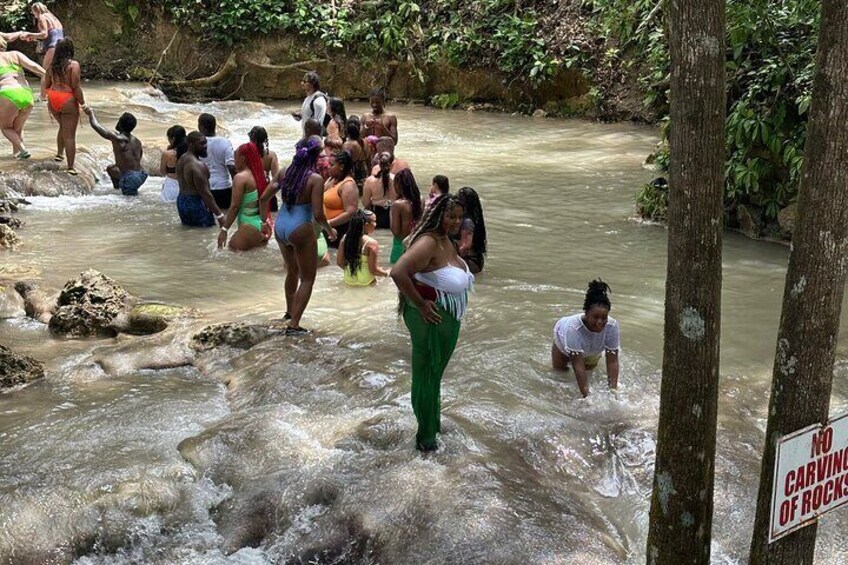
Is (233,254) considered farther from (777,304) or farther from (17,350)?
(777,304)

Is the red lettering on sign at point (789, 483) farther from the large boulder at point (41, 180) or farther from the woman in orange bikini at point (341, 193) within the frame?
the large boulder at point (41, 180)

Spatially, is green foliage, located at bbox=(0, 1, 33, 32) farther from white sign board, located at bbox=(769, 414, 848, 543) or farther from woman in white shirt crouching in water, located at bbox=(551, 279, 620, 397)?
white sign board, located at bbox=(769, 414, 848, 543)

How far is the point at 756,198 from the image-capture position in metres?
10.9

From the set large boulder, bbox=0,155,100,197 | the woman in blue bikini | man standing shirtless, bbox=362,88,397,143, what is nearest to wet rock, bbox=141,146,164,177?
large boulder, bbox=0,155,100,197

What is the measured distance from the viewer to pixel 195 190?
10820 millimetres

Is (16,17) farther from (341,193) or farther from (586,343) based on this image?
(586,343)

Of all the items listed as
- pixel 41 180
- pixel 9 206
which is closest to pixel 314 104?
pixel 41 180

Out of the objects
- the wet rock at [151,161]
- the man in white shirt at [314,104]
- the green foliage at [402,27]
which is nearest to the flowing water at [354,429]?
the man in white shirt at [314,104]

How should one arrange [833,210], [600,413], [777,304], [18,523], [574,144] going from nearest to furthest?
[833,210] < [18,523] < [600,413] < [777,304] < [574,144]

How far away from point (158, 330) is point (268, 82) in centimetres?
1662

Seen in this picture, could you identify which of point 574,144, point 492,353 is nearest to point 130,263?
point 492,353

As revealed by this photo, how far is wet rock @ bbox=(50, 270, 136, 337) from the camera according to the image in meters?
7.77

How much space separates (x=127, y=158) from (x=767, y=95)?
329 inches

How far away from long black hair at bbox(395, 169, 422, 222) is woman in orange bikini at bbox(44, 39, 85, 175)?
509 cm
